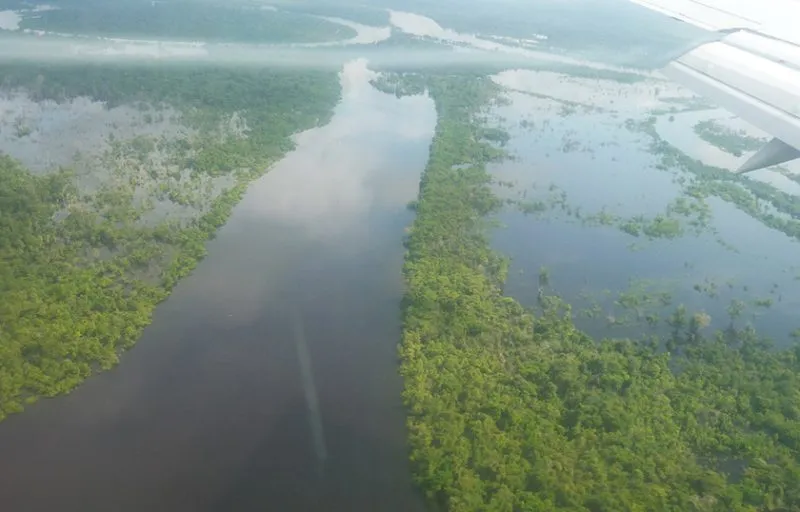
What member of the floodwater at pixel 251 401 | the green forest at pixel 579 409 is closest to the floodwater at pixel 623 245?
the green forest at pixel 579 409

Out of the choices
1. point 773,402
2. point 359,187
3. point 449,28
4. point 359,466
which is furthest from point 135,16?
point 773,402

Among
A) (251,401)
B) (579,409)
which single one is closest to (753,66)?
(579,409)

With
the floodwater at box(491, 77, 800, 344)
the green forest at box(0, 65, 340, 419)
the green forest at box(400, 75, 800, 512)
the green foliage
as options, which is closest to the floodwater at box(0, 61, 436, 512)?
the green forest at box(0, 65, 340, 419)

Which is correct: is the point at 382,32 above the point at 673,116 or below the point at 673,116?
above

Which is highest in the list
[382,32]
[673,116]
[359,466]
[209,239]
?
[382,32]

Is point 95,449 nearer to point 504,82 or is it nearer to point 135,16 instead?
point 504,82

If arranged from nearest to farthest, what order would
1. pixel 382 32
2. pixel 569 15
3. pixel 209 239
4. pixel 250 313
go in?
1. pixel 250 313
2. pixel 209 239
3. pixel 382 32
4. pixel 569 15

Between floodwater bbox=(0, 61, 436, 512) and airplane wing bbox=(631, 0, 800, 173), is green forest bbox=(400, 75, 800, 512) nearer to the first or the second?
floodwater bbox=(0, 61, 436, 512)
